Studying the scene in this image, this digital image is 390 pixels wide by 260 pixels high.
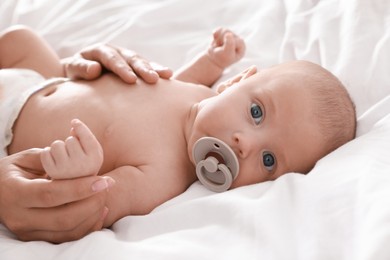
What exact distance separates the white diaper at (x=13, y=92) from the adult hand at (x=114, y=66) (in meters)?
0.06

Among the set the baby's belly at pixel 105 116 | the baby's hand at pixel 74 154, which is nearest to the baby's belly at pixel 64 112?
the baby's belly at pixel 105 116

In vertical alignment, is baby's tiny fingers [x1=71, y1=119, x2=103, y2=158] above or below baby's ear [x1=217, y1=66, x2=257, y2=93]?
above

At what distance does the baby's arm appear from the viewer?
1419 millimetres

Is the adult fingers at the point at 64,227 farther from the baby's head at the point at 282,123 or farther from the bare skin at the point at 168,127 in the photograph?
the baby's head at the point at 282,123

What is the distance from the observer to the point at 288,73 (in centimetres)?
111

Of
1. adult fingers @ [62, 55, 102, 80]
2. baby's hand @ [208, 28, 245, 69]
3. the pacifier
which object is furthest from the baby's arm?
the pacifier

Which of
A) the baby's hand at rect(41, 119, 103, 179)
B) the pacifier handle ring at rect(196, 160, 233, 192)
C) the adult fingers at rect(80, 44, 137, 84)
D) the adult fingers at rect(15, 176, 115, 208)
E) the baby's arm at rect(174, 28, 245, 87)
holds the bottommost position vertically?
the pacifier handle ring at rect(196, 160, 233, 192)

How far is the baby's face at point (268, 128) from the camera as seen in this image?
3.44ft

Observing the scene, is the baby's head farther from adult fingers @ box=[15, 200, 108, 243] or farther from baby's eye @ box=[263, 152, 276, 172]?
adult fingers @ box=[15, 200, 108, 243]

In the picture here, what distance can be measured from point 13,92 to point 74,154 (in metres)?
0.52

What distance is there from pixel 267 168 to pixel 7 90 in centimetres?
62

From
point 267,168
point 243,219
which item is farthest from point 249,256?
point 267,168

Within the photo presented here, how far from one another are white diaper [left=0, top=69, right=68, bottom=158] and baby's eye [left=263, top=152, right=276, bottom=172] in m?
0.53

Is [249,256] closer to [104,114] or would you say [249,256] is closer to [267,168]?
[267,168]
